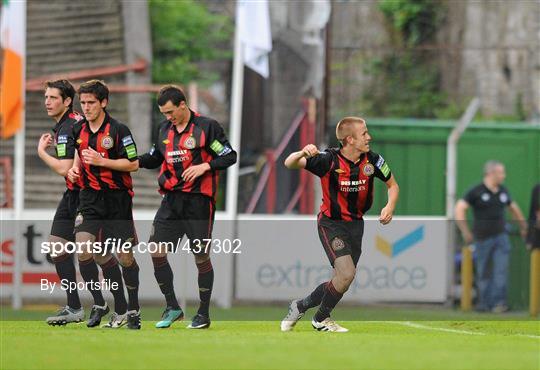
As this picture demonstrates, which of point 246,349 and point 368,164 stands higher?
point 368,164

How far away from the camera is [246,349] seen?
10609mm

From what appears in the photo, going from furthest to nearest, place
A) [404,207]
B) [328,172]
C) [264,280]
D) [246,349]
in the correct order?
1. [404,207]
2. [264,280]
3. [328,172]
4. [246,349]

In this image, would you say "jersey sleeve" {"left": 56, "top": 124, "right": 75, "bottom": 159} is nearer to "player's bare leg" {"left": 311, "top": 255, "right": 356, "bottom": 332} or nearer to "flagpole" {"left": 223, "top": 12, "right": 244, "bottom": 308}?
"player's bare leg" {"left": 311, "top": 255, "right": 356, "bottom": 332}

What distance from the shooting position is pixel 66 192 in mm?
12688

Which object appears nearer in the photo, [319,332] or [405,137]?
A: [319,332]

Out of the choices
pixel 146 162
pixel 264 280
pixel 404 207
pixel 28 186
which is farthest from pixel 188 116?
pixel 404 207

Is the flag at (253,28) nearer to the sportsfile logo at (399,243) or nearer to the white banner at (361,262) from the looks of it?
the white banner at (361,262)

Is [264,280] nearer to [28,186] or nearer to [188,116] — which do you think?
[28,186]

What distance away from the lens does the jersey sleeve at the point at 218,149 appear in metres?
12.5

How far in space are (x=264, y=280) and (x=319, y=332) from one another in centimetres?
535

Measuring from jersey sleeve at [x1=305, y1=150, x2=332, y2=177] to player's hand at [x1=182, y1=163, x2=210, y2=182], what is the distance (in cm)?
80

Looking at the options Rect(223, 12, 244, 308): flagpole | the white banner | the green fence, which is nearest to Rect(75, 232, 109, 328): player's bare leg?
the white banner

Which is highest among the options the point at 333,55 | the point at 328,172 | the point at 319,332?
the point at 333,55

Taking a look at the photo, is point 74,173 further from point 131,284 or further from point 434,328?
point 434,328
